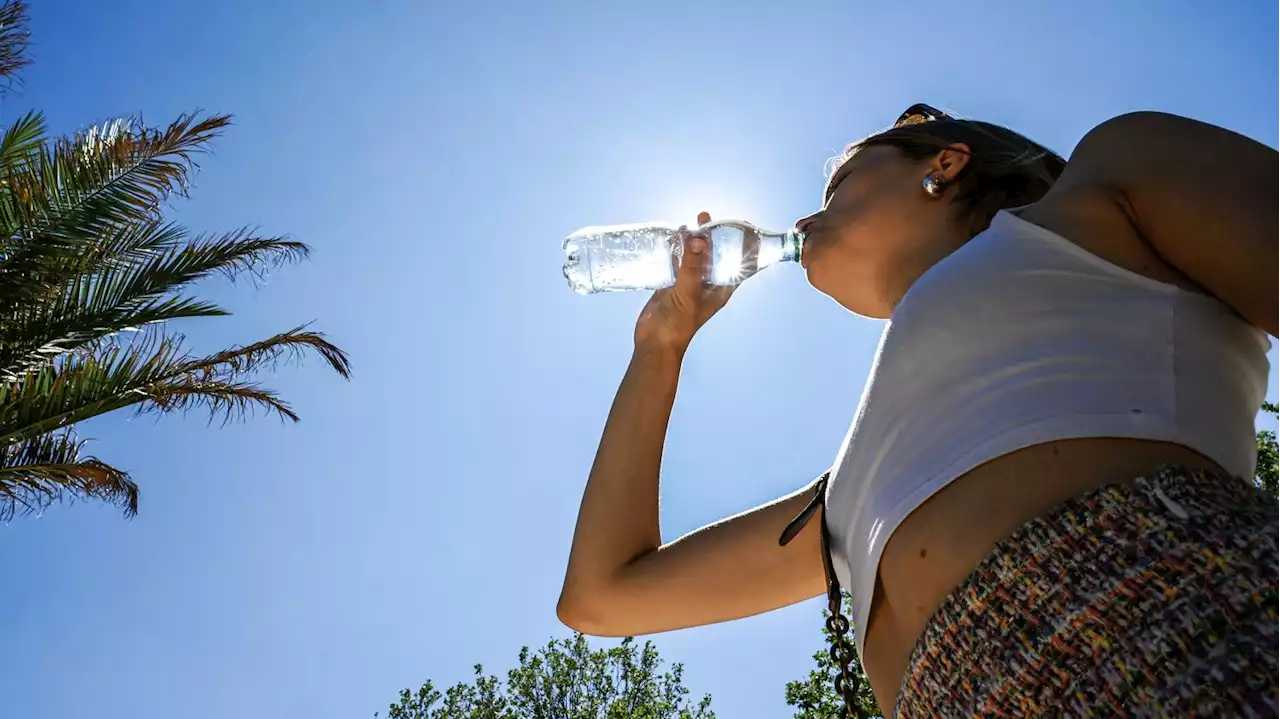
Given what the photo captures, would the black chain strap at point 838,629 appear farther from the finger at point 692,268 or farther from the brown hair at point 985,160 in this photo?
the finger at point 692,268

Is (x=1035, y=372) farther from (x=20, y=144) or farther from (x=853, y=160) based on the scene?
(x=20, y=144)

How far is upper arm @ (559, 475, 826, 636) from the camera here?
72.4 inches

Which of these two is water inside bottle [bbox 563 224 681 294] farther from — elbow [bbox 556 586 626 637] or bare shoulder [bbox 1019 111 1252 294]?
bare shoulder [bbox 1019 111 1252 294]

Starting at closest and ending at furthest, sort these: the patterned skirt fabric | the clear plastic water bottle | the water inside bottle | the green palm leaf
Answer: the patterned skirt fabric < the clear plastic water bottle < the water inside bottle < the green palm leaf

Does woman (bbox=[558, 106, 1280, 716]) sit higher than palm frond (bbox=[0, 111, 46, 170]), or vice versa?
palm frond (bbox=[0, 111, 46, 170])

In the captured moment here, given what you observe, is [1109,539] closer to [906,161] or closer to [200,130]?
[906,161]

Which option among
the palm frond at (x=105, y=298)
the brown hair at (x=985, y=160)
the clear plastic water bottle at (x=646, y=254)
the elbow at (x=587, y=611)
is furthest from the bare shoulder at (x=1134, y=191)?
the palm frond at (x=105, y=298)

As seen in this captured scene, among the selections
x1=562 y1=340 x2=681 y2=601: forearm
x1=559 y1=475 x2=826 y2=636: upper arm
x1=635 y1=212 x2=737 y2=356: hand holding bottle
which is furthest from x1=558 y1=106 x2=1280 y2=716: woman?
x1=635 y1=212 x2=737 y2=356: hand holding bottle

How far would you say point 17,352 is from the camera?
637cm

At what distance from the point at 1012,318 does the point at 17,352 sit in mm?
6711

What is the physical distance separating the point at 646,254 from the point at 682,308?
1724mm

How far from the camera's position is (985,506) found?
46.0 inches

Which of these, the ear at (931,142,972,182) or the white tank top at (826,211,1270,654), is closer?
the white tank top at (826,211,1270,654)

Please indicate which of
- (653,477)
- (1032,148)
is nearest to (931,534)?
(653,477)
